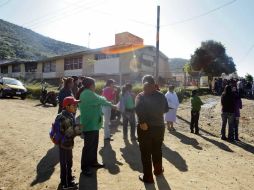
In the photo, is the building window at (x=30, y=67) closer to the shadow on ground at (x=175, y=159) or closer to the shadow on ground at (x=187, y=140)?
the shadow on ground at (x=187, y=140)

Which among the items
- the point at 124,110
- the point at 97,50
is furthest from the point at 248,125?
the point at 97,50

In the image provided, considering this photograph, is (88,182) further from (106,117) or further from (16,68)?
(16,68)

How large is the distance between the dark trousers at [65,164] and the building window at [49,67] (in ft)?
138

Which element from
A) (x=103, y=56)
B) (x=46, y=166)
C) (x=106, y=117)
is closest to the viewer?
(x=46, y=166)

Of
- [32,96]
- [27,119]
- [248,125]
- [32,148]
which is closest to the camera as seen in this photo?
[32,148]

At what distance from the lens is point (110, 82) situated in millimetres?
10609

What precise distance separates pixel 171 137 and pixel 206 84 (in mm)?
30241

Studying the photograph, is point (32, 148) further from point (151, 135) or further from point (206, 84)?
point (206, 84)

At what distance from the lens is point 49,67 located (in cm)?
4859

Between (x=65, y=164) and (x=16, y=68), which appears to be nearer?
(x=65, y=164)

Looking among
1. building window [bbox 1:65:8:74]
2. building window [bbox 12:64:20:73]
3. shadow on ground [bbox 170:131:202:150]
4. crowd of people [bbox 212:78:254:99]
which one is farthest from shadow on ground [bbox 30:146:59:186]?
building window [bbox 1:65:8:74]

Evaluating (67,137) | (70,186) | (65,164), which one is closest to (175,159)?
(70,186)

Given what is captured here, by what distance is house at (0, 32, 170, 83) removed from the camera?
120 ft

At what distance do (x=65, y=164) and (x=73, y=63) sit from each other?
38088mm
